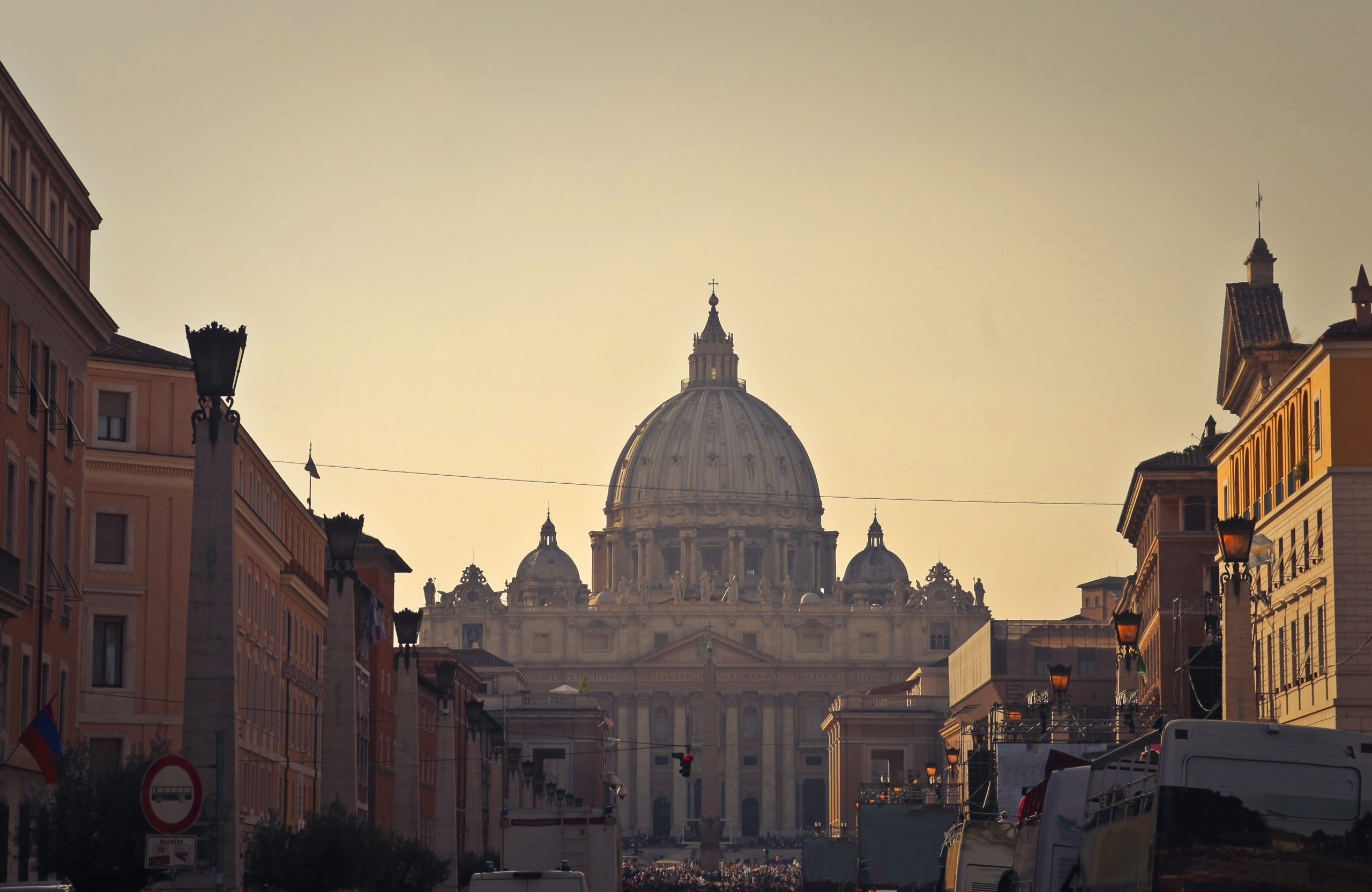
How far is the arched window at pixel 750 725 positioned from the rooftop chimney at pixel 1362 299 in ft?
498

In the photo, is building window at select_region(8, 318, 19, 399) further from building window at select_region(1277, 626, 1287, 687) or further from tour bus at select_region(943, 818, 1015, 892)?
building window at select_region(1277, 626, 1287, 687)

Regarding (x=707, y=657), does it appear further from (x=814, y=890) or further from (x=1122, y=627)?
(x=1122, y=627)

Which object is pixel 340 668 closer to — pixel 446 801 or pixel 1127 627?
pixel 1127 627

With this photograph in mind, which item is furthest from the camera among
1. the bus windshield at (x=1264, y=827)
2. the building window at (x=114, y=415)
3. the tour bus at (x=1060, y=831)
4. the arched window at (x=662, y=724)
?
the arched window at (x=662, y=724)

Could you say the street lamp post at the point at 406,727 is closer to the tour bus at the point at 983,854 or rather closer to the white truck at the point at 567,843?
the white truck at the point at 567,843

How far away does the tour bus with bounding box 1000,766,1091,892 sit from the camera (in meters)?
22.4

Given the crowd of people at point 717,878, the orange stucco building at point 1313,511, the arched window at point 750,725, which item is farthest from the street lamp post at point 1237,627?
the arched window at point 750,725

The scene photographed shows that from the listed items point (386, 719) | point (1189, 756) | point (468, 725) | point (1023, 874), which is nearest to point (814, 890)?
point (386, 719)

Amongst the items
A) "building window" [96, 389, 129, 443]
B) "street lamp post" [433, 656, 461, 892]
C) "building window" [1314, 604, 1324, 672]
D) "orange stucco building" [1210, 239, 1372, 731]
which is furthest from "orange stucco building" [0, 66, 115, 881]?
"building window" [1314, 604, 1324, 672]

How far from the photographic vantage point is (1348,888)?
55.4ft

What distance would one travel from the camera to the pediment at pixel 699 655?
195125mm

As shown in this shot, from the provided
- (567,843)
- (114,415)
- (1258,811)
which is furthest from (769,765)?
(1258,811)

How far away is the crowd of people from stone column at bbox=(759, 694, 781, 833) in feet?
175

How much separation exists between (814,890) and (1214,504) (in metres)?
16.9
